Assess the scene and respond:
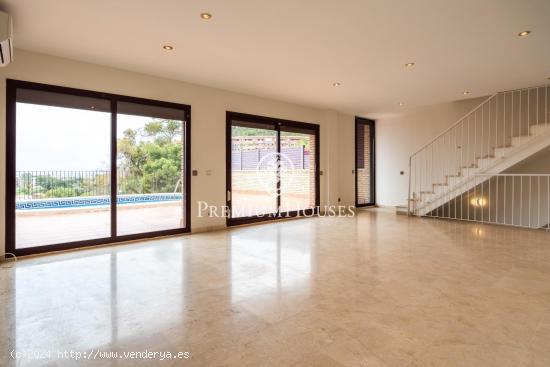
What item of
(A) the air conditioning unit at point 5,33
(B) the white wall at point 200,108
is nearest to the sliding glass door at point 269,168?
(B) the white wall at point 200,108

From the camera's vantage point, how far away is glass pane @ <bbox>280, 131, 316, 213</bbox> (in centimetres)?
766

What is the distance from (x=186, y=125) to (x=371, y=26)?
3678 millimetres

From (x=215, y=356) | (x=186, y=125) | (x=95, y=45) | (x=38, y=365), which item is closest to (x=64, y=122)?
(x=95, y=45)

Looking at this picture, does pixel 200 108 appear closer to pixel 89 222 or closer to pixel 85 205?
pixel 85 205

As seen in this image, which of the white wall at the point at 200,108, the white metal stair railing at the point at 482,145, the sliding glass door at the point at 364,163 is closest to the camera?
the white wall at the point at 200,108

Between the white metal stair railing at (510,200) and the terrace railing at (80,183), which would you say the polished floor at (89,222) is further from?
the white metal stair railing at (510,200)

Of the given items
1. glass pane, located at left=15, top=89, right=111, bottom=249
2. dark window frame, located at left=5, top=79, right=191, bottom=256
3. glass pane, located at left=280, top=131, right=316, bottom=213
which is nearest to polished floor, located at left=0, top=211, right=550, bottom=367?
dark window frame, located at left=5, top=79, right=191, bottom=256

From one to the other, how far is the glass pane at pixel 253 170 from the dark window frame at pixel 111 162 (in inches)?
41.9

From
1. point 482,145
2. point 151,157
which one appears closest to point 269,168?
point 151,157

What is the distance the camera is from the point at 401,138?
9.36 meters

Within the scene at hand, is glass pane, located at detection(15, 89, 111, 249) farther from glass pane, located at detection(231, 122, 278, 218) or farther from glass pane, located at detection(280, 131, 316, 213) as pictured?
glass pane, located at detection(280, 131, 316, 213)

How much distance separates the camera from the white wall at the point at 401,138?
8.49m

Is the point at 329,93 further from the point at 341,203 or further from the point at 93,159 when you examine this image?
the point at 93,159

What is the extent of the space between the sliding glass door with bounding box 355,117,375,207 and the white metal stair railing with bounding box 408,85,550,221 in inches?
56.0
